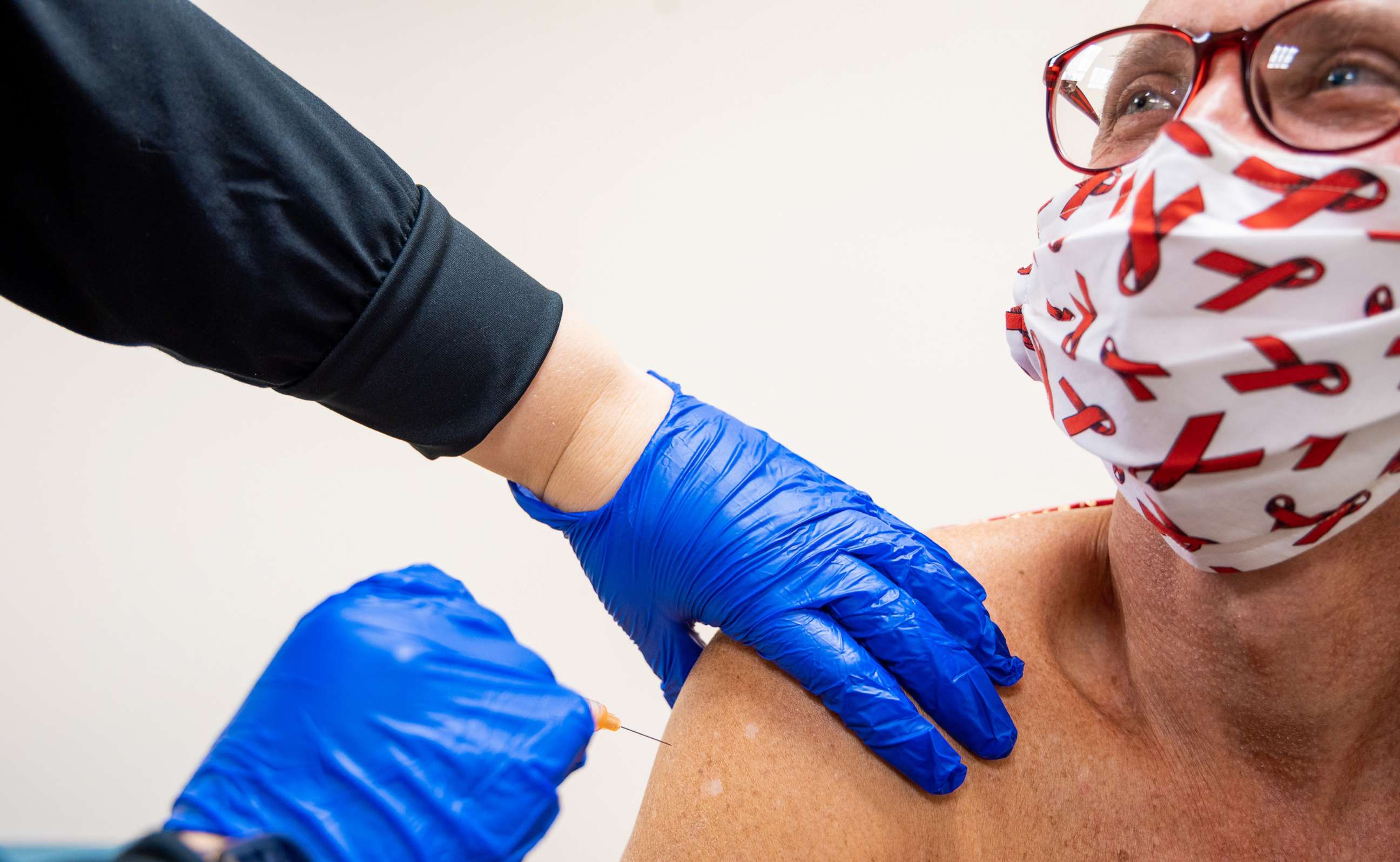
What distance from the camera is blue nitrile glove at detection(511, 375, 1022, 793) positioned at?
0.99 meters

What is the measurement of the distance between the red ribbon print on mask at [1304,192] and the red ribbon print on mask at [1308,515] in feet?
0.82

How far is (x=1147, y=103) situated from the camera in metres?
0.96

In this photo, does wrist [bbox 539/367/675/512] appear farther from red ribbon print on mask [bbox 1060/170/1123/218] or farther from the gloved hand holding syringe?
red ribbon print on mask [bbox 1060/170/1123/218]

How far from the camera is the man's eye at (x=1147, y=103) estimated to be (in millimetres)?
942

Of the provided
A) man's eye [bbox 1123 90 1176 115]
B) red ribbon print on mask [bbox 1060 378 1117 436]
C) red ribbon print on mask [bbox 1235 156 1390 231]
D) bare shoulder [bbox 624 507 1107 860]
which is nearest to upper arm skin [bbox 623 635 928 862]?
bare shoulder [bbox 624 507 1107 860]

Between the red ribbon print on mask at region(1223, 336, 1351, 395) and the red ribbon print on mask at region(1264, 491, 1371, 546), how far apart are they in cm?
11

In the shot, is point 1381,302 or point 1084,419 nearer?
point 1381,302

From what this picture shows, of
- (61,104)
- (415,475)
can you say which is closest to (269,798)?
(61,104)

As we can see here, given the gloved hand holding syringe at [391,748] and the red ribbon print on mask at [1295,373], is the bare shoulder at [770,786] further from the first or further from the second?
the red ribbon print on mask at [1295,373]

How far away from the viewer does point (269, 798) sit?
79cm

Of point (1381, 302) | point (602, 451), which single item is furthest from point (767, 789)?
point (1381, 302)

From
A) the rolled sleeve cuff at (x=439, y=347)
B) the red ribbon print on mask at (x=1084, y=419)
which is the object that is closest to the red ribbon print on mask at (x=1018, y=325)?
the red ribbon print on mask at (x=1084, y=419)

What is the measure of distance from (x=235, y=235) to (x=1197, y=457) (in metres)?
1.01

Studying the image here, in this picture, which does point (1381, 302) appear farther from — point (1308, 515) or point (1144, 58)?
point (1144, 58)
